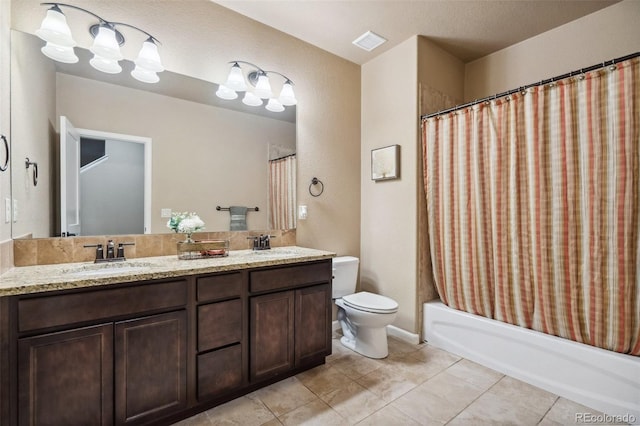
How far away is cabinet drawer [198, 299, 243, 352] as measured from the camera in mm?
1672

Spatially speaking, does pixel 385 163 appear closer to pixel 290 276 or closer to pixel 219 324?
pixel 290 276

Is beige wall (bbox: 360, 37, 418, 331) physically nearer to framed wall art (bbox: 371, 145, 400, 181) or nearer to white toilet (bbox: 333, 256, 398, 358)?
framed wall art (bbox: 371, 145, 400, 181)

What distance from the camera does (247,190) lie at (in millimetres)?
2400

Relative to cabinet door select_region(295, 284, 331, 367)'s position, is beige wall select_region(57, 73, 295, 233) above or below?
above

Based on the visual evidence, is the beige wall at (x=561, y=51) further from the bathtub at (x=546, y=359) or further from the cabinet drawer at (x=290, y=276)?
the cabinet drawer at (x=290, y=276)

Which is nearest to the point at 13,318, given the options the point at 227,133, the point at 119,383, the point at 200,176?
the point at 119,383

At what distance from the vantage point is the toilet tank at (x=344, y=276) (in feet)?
8.86

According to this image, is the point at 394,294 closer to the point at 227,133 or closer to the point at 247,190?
the point at 247,190

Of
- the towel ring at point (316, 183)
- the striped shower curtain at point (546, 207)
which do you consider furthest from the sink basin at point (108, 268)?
the striped shower curtain at point (546, 207)

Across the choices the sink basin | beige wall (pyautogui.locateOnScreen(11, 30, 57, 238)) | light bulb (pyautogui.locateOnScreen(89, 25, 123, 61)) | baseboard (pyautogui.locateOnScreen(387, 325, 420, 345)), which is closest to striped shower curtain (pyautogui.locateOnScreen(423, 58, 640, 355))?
baseboard (pyautogui.locateOnScreen(387, 325, 420, 345))

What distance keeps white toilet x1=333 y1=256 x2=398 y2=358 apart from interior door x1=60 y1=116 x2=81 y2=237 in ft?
6.19

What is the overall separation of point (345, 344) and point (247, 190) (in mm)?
1568

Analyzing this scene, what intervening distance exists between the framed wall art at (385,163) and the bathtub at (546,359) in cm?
125

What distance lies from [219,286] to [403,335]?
5.94 ft
